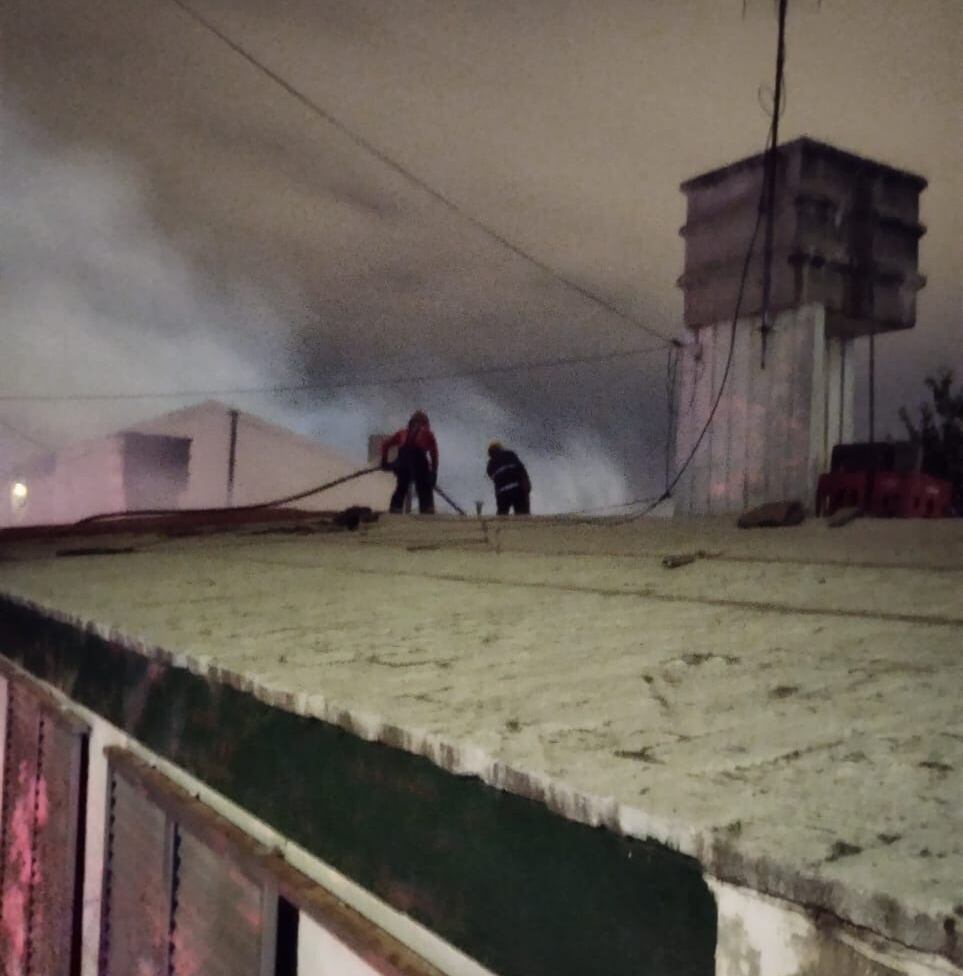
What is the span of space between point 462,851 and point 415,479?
953cm

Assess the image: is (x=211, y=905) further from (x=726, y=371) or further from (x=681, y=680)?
(x=726, y=371)

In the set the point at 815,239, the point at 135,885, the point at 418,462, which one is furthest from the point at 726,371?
the point at 418,462

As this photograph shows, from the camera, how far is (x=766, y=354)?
5.71 metres

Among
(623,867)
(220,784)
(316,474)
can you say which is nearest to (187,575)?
(220,784)

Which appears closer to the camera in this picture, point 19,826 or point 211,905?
point 211,905

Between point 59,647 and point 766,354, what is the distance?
4583mm

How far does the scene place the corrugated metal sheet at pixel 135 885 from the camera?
2.72 meters

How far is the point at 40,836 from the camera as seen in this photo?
404cm

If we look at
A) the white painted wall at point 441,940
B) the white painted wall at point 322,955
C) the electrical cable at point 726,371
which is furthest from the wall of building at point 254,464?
the white painted wall at point 322,955

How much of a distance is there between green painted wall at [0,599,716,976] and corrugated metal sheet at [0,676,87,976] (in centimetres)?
184

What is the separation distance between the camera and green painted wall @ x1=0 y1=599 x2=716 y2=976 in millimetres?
916

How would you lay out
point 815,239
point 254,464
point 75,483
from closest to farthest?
point 815,239
point 75,483
point 254,464

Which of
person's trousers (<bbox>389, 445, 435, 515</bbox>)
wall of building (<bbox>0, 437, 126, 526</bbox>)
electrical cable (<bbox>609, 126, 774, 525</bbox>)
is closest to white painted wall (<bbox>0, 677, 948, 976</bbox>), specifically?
electrical cable (<bbox>609, 126, 774, 525</bbox>)

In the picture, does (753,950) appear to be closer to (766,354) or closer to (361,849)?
(361,849)
